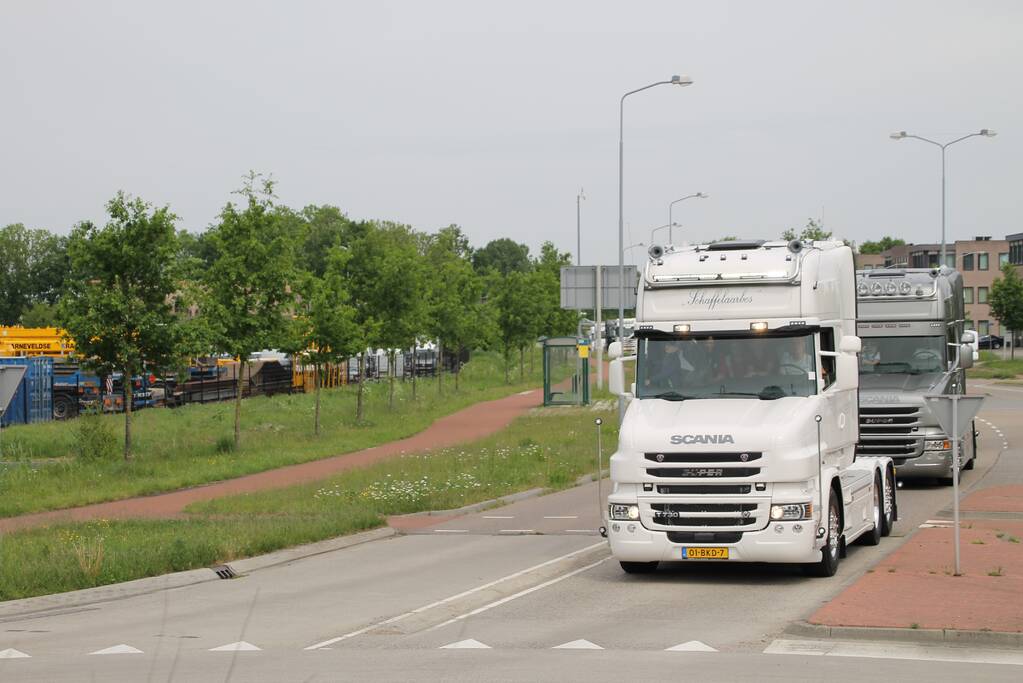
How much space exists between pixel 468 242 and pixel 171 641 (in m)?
157

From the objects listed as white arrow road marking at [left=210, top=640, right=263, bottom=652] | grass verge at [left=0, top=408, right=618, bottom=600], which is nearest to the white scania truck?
white arrow road marking at [left=210, top=640, right=263, bottom=652]

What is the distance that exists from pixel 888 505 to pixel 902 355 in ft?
24.0

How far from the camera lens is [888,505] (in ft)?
58.4

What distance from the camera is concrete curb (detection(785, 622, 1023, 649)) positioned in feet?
35.3

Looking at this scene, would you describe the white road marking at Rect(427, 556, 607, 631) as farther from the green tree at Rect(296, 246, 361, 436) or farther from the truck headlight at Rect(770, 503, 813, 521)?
the green tree at Rect(296, 246, 361, 436)

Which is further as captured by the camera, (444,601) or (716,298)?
(716,298)

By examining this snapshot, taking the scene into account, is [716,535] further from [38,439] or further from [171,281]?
[38,439]

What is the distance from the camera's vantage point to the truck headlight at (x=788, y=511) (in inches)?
529

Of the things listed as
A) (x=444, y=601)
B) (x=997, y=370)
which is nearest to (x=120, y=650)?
(x=444, y=601)

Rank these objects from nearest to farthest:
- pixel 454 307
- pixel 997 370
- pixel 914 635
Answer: pixel 914 635 < pixel 454 307 < pixel 997 370

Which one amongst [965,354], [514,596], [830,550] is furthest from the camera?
[965,354]

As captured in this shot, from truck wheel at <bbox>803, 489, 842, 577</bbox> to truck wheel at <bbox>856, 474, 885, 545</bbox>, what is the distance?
2462 millimetres

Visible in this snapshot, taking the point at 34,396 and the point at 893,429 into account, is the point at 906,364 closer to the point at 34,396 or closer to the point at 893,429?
the point at 893,429

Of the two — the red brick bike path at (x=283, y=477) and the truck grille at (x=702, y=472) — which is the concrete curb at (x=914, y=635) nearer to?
the truck grille at (x=702, y=472)
